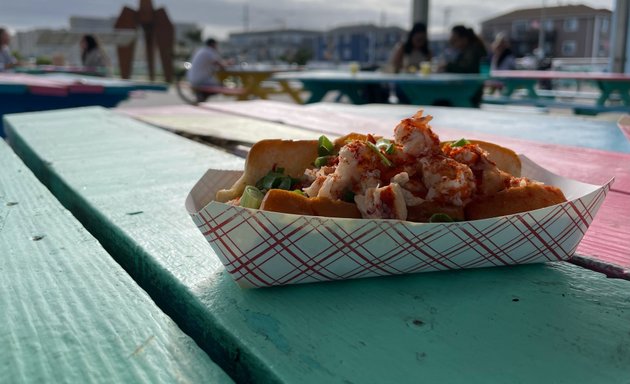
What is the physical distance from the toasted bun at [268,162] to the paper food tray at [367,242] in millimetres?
118

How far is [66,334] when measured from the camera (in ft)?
1.76

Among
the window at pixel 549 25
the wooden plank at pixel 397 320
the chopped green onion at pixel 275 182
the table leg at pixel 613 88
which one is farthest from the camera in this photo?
the window at pixel 549 25

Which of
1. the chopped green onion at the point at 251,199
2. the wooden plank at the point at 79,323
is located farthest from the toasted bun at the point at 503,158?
the wooden plank at the point at 79,323

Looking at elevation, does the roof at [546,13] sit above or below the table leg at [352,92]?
above

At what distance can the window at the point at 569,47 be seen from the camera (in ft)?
179

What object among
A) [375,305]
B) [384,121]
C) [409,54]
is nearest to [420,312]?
[375,305]

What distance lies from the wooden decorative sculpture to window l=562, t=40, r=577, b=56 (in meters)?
50.1

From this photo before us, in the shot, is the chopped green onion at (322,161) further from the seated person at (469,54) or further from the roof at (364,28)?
the roof at (364,28)

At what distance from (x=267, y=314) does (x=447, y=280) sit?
0.23m

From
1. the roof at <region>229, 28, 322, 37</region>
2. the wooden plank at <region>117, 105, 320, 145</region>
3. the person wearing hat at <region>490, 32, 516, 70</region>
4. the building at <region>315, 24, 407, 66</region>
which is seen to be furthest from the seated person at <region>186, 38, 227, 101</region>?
the roof at <region>229, 28, 322, 37</region>

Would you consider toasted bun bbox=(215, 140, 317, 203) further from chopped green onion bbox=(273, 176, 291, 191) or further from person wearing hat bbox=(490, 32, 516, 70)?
person wearing hat bbox=(490, 32, 516, 70)

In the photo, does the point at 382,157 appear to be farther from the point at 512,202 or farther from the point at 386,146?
the point at 512,202

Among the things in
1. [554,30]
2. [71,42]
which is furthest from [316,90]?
[554,30]

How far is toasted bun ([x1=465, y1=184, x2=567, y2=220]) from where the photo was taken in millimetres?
637
